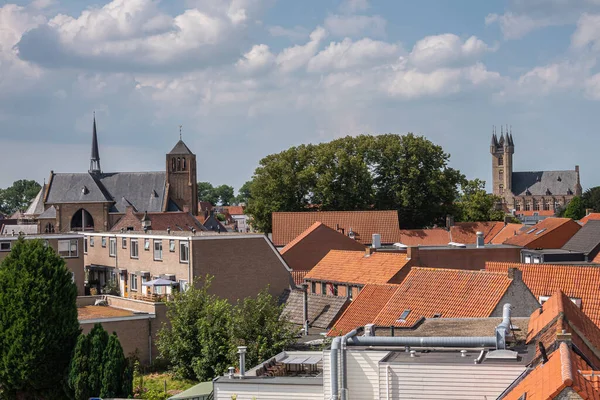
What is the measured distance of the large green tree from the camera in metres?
29.7

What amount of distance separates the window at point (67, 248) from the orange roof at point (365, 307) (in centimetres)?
1969

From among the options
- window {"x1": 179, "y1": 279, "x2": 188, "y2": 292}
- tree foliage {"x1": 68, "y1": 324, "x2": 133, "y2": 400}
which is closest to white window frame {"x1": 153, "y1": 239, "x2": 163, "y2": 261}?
window {"x1": 179, "y1": 279, "x2": 188, "y2": 292}

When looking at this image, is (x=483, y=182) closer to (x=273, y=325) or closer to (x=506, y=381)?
(x=273, y=325)

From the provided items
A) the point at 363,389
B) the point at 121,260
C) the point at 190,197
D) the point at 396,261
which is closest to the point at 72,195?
the point at 190,197

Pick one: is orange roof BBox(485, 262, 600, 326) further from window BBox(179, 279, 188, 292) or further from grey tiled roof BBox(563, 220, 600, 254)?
grey tiled roof BBox(563, 220, 600, 254)

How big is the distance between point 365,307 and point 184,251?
464 inches

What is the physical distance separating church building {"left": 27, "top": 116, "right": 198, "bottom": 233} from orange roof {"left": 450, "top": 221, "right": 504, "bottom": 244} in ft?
120

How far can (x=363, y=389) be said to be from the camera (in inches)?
634

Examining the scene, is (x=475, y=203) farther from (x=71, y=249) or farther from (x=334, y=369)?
(x=334, y=369)

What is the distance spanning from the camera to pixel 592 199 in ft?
436

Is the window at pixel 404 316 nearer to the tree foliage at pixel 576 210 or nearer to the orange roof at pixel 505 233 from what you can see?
the orange roof at pixel 505 233

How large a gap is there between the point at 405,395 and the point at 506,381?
1893 millimetres

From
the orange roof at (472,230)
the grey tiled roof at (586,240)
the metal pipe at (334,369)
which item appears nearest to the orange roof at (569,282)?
the metal pipe at (334,369)

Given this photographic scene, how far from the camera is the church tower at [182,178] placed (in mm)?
116625
